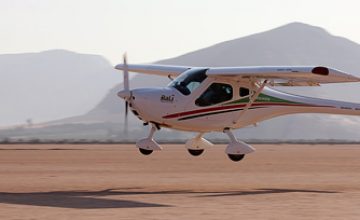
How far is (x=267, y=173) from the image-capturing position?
109 ft

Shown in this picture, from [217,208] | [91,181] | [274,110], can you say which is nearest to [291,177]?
[274,110]

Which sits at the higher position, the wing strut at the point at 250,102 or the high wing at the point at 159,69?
the high wing at the point at 159,69

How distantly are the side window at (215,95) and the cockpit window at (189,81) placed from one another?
42 centimetres

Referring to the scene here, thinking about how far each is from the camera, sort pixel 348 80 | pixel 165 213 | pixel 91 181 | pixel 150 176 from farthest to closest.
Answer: pixel 150 176 < pixel 91 181 < pixel 348 80 < pixel 165 213

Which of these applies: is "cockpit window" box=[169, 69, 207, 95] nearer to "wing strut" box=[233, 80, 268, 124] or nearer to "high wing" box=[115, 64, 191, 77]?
"wing strut" box=[233, 80, 268, 124]

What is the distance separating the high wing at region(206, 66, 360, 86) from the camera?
2555 centimetres

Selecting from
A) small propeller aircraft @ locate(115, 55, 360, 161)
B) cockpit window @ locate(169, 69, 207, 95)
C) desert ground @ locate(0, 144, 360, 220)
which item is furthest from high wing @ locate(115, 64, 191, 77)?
cockpit window @ locate(169, 69, 207, 95)

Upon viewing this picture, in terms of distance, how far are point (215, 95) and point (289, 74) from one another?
323cm

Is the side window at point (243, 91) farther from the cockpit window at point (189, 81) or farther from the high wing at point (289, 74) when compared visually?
the cockpit window at point (189, 81)

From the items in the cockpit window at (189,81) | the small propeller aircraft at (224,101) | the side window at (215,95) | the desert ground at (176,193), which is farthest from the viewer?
the side window at (215,95)

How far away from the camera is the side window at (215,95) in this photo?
29.8 meters

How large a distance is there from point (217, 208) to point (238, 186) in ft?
22.0

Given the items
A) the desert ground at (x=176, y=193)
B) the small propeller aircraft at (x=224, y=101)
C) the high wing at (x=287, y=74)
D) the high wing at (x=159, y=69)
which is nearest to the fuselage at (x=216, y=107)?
the small propeller aircraft at (x=224, y=101)

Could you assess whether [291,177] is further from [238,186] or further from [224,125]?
[238,186]
